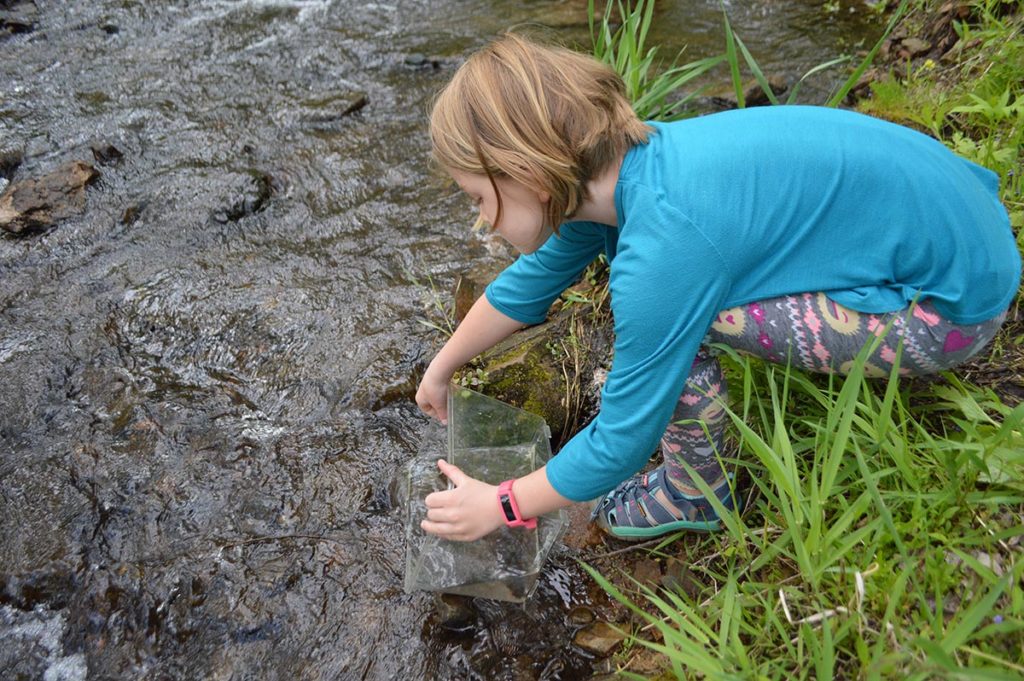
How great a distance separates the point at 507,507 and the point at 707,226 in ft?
2.21

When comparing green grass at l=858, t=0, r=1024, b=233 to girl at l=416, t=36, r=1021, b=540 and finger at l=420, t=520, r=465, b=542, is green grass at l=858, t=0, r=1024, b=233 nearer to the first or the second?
girl at l=416, t=36, r=1021, b=540

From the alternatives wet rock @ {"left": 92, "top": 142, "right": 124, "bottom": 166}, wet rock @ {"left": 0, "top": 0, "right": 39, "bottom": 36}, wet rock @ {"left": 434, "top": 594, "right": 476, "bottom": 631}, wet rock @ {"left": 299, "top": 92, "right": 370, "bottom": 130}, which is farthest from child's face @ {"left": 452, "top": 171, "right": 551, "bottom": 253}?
wet rock @ {"left": 0, "top": 0, "right": 39, "bottom": 36}

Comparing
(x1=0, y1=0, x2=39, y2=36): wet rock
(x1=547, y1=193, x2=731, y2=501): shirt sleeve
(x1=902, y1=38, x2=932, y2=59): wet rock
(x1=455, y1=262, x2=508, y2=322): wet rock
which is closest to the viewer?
(x1=547, y1=193, x2=731, y2=501): shirt sleeve

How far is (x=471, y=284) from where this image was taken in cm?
263

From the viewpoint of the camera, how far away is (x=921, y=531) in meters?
1.35

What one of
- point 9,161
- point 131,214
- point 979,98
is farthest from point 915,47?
point 9,161

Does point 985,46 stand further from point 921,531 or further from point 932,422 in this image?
point 921,531

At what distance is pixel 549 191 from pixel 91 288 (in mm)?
2261

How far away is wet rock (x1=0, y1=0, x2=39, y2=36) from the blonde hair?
5.38 metres

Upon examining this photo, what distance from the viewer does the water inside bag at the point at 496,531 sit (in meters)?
1.64

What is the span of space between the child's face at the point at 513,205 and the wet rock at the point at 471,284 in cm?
98

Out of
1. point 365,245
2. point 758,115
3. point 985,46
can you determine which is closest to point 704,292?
point 758,115

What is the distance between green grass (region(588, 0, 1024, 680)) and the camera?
1165mm

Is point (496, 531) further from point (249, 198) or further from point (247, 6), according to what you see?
point (247, 6)
